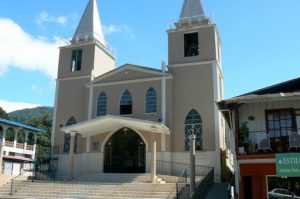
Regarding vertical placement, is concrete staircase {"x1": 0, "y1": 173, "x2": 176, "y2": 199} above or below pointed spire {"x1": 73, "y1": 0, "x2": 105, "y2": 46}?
below

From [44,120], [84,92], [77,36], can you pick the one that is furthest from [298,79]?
[44,120]

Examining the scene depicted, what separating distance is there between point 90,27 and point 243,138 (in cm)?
1814

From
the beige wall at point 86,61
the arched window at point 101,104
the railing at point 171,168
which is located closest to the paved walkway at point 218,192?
the railing at point 171,168

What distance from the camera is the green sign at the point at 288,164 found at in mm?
13492

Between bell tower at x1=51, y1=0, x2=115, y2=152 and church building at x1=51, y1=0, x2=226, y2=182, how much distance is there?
79 mm

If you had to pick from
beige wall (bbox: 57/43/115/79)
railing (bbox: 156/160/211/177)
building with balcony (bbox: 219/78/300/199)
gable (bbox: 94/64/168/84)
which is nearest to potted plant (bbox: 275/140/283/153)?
building with balcony (bbox: 219/78/300/199)

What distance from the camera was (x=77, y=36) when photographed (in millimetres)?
29047

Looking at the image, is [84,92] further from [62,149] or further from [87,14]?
[87,14]

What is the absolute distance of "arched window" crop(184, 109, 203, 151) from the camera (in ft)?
73.6

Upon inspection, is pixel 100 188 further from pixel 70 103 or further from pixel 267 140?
pixel 70 103

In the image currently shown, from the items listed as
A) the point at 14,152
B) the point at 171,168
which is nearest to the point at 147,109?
the point at 171,168

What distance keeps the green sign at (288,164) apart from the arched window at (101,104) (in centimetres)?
1393

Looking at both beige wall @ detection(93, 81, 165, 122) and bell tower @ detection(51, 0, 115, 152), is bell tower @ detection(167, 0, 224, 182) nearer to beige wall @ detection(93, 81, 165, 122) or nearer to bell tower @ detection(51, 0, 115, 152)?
beige wall @ detection(93, 81, 165, 122)

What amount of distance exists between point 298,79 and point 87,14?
65.9 feet
